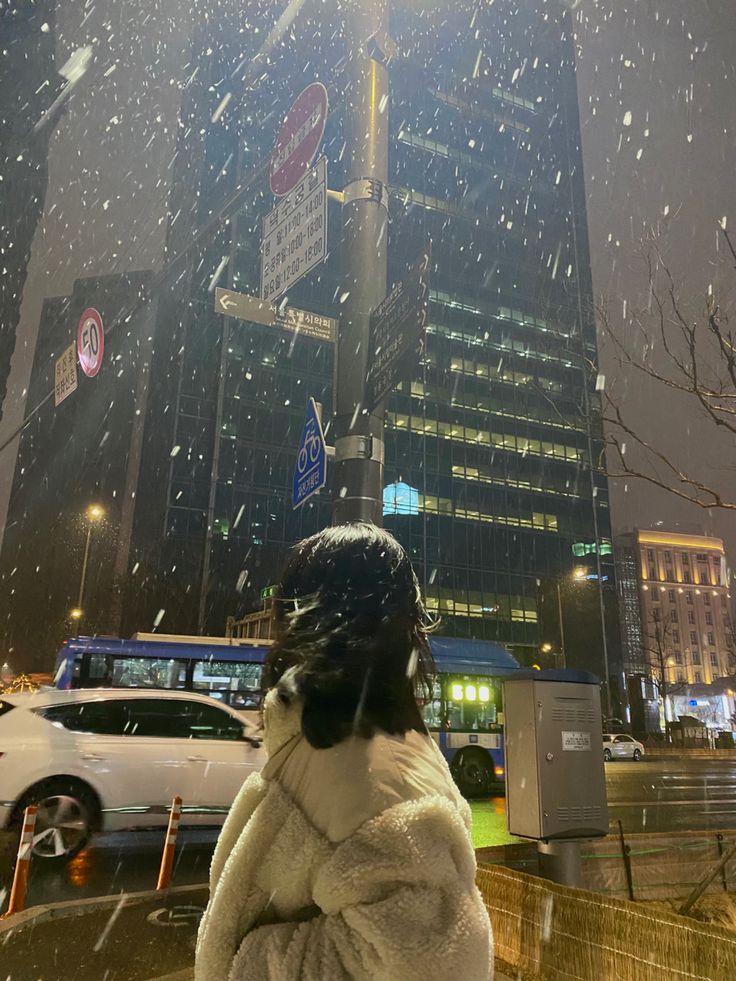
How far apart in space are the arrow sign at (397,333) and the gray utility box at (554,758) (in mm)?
2222

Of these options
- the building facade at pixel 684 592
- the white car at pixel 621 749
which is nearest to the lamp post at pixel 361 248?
the white car at pixel 621 749

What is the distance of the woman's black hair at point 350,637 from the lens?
138cm

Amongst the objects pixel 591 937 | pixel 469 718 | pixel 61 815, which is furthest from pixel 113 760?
pixel 469 718

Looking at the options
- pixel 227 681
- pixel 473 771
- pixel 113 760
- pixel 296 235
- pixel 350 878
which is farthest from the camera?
pixel 473 771

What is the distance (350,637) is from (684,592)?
404 ft

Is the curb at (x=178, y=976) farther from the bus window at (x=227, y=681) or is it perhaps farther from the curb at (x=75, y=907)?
the bus window at (x=227, y=681)

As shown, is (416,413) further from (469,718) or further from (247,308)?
(247,308)

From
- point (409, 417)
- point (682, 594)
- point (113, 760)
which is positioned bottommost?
point (113, 760)

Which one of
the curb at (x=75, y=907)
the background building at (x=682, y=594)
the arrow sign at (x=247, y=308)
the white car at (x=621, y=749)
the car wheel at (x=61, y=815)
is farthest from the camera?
the background building at (x=682, y=594)

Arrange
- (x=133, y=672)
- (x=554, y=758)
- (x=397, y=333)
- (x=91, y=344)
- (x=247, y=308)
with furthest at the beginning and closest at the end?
(x=133, y=672) < (x=91, y=344) < (x=247, y=308) < (x=397, y=333) < (x=554, y=758)

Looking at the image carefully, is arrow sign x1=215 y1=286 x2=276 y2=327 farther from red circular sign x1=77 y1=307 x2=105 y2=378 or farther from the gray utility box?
red circular sign x1=77 y1=307 x2=105 y2=378

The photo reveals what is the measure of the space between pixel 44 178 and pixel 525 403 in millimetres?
63137

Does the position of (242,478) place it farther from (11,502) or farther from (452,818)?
(11,502)

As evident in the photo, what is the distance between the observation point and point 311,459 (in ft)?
17.9
